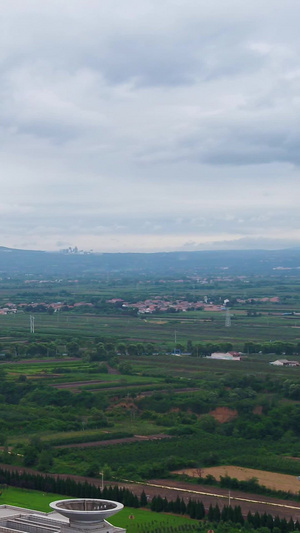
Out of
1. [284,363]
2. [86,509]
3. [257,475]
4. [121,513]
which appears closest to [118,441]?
[257,475]

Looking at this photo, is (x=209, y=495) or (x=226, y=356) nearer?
Result: (x=209, y=495)

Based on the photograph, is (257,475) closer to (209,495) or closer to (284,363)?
(209,495)

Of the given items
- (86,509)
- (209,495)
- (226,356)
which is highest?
(86,509)

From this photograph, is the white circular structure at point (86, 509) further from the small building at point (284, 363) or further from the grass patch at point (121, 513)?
the small building at point (284, 363)

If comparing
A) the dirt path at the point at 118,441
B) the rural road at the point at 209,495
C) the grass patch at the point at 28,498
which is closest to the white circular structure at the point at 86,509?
the grass patch at the point at 28,498

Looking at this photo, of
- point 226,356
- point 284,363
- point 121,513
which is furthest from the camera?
point 226,356

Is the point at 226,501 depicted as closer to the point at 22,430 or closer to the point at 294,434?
the point at 294,434

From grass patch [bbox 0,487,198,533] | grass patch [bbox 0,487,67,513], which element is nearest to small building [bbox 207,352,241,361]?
grass patch [bbox 0,487,67,513]

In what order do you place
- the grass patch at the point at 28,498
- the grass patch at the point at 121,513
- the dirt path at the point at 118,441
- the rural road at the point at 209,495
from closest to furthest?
the grass patch at the point at 121,513 < the grass patch at the point at 28,498 < the rural road at the point at 209,495 < the dirt path at the point at 118,441

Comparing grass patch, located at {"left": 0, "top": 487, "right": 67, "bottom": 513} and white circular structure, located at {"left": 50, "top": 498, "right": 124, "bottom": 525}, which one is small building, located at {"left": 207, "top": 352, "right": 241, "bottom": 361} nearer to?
grass patch, located at {"left": 0, "top": 487, "right": 67, "bottom": 513}
